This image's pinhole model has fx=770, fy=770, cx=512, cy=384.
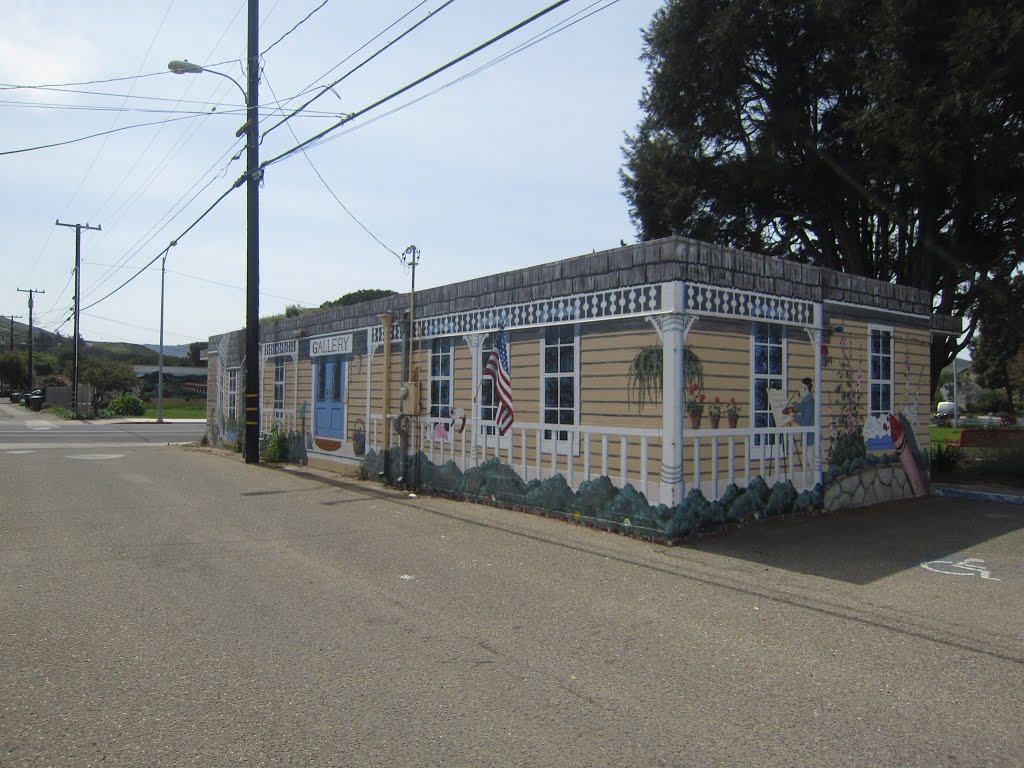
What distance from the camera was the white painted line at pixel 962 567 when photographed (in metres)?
7.26

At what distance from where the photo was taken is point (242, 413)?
20.8m

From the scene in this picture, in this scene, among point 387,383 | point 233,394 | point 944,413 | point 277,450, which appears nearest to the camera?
point 387,383

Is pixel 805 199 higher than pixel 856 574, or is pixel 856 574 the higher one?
pixel 805 199

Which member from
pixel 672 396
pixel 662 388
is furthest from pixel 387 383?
pixel 672 396

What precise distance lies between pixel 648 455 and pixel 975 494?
6.55m

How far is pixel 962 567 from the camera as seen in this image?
7.50m

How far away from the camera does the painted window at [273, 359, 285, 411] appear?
1875cm

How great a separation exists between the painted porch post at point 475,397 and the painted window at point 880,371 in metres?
5.66

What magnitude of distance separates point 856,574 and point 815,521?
8.63 ft

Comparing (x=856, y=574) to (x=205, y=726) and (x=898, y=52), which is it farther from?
(x=898, y=52)

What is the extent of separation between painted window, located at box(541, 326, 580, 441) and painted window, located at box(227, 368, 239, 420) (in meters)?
14.0

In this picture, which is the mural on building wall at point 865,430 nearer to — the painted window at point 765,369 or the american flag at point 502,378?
the painted window at point 765,369

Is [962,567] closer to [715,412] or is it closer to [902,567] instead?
[902,567]

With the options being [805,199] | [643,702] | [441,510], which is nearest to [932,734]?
[643,702]
